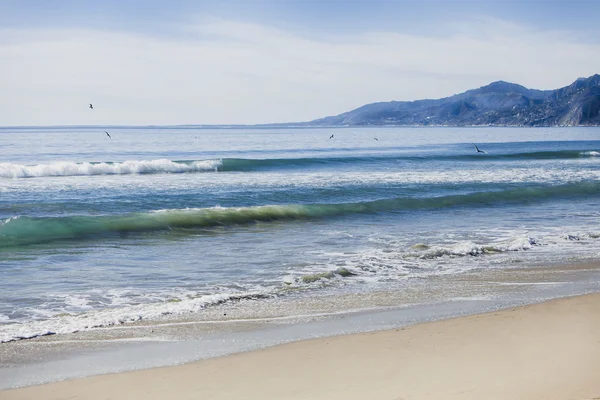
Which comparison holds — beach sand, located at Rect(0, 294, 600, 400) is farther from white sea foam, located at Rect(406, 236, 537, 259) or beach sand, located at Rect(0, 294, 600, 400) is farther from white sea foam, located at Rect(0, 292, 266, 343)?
white sea foam, located at Rect(406, 236, 537, 259)

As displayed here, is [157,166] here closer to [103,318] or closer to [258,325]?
[103,318]

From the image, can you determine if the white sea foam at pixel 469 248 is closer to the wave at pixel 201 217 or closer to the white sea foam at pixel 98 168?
the wave at pixel 201 217

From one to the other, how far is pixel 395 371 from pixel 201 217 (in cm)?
1285

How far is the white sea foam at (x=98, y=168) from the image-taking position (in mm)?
31047

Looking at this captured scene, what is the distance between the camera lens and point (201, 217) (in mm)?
17984

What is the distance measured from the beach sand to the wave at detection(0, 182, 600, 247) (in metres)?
9.56

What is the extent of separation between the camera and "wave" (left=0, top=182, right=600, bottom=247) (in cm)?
1529

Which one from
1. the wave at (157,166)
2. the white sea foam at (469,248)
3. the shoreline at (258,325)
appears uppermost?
the wave at (157,166)

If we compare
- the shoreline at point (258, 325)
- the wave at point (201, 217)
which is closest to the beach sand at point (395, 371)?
the shoreline at point (258, 325)

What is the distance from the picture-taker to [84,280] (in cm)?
1015

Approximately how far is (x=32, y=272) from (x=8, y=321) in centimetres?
327

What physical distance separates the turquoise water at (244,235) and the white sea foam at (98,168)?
5.5 inches

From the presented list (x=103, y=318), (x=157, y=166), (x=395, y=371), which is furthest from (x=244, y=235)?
(x=157, y=166)

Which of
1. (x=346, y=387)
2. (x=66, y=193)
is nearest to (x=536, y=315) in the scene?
(x=346, y=387)
